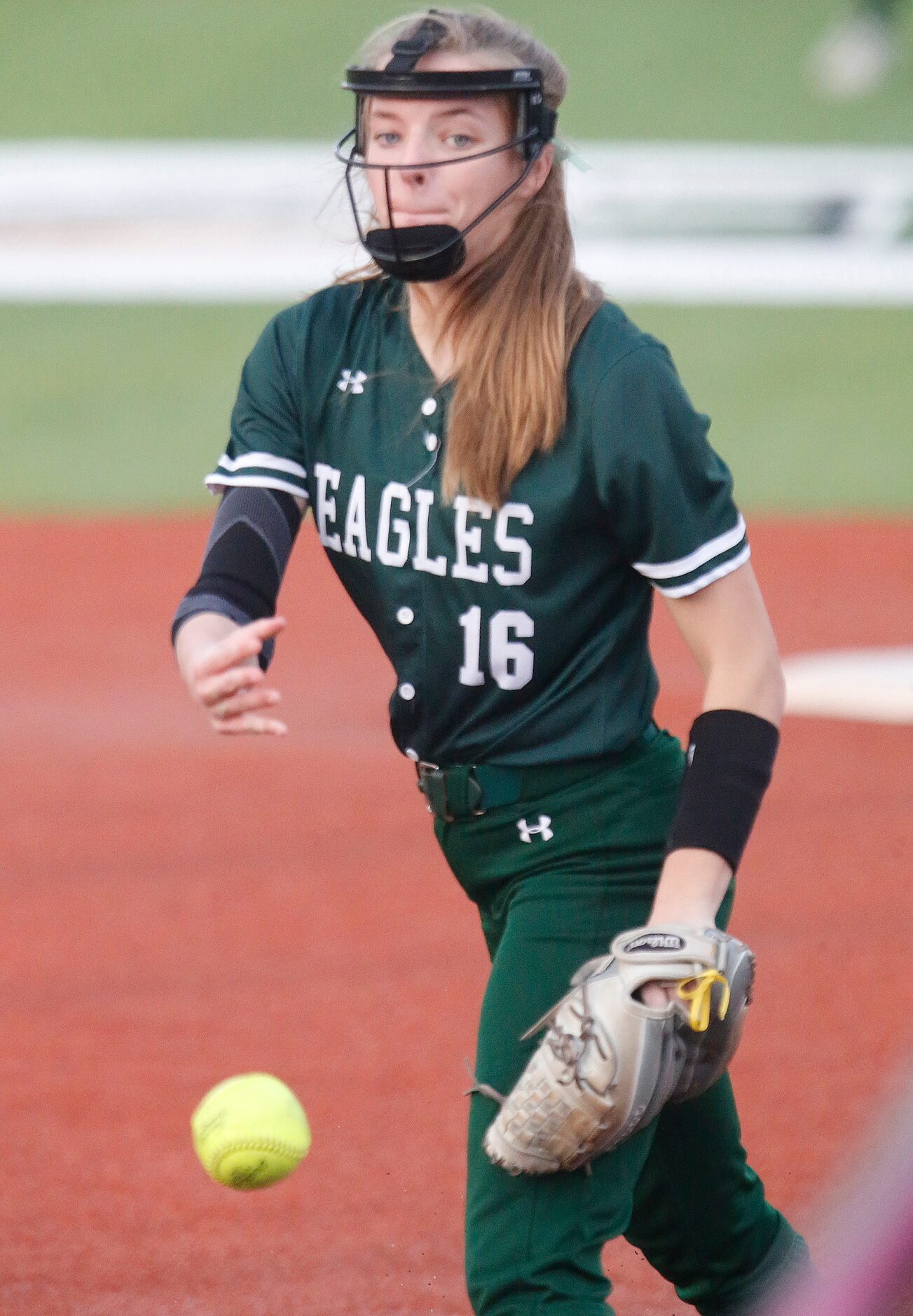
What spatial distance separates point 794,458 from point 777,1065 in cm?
807

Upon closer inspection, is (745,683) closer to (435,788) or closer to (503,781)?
(503,781)

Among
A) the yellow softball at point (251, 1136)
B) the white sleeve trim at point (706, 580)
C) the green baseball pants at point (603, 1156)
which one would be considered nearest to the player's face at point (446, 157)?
the white sleeve trim at point (706, 580)

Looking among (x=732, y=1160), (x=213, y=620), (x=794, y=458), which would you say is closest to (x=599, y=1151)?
(x=732, y=1160)

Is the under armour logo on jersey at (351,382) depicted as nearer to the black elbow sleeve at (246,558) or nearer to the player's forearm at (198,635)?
the black elbow sleeve at (246,558)

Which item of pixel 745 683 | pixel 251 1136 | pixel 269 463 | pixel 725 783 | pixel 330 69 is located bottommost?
pixel 251 1136

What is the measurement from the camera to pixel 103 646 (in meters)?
8.27

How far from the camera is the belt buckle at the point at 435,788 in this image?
2.54 metres

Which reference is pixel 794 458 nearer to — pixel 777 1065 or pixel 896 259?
pixel 896 259

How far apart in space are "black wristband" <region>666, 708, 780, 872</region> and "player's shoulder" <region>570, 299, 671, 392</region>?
472 millimetres

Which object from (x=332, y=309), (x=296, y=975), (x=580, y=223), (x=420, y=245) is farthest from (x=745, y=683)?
(x=580, y=223)

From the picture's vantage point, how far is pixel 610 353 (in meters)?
2.35

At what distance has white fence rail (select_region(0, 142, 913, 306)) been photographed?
1456cm

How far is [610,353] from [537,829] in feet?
2.23

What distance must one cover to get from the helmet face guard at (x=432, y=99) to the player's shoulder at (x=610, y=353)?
0.22m
